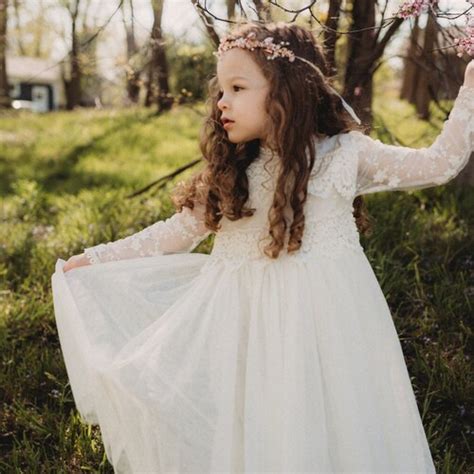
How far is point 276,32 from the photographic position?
82.1 inches

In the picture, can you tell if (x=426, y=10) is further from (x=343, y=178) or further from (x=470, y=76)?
(x=343, y=178)

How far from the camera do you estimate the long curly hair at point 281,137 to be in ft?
6.73

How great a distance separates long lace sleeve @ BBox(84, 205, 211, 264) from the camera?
2338mm

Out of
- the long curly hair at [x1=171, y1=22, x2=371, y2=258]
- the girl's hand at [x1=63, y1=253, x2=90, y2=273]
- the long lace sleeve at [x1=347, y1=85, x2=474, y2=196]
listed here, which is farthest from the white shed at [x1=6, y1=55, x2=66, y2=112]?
the long lace sleeve at [x1=347, y1=85, x2=474, y2=196]

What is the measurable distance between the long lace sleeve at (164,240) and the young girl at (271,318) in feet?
0.24

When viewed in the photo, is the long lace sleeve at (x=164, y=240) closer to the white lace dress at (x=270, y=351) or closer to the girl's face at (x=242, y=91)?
the white lace dress at (x=270, y=351)

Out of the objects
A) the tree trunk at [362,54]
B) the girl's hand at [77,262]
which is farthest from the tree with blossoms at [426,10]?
the tree trunk at [362,54]

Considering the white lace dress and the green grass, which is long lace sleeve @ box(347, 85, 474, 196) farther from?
the green grass

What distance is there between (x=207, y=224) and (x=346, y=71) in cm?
229

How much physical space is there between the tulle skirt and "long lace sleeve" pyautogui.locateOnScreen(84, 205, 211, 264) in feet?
0.56

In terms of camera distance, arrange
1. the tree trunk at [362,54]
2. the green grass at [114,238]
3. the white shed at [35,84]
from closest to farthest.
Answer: the green grass at [114,238]
the tree trunk at [362,54]
the white shed at [35,84]

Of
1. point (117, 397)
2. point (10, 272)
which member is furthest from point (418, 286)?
point (10, 272)

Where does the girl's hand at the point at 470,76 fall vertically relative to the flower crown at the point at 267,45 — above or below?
below

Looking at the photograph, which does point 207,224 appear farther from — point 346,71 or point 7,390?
point 346,71
